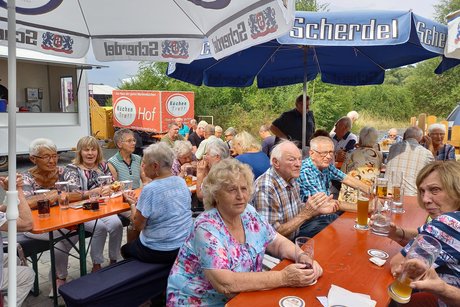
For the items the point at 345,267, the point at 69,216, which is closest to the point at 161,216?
the point at 69,216

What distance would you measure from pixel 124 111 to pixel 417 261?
17.0 metres

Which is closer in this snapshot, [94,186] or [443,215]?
[443,215]

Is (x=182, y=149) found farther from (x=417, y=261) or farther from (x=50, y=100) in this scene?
(x=50, y=100)

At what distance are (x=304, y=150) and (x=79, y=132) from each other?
9.65m

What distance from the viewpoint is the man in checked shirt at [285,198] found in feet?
8.11

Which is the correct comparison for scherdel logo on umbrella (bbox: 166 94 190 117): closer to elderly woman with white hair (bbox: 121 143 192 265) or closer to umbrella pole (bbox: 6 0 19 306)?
elderly woman with white hair (bbox: 121 143 192 265)

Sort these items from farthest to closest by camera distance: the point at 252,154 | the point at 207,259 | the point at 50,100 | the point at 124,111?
the point at 124,111
the point at 50,100
the point at 252,154
the point at 207,259

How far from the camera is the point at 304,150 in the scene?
4.94 m

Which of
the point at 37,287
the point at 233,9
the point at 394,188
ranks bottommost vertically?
the point at 37,287

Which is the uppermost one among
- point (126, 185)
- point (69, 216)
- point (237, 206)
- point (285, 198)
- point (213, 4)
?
point (213, 4)

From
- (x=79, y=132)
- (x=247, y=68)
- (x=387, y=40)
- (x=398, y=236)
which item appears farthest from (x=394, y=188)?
(x=79, y=132)

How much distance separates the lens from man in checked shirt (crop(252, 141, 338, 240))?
2471 millimetres

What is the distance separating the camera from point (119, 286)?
238cm

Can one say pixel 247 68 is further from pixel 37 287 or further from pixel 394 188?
pixel 37 287
